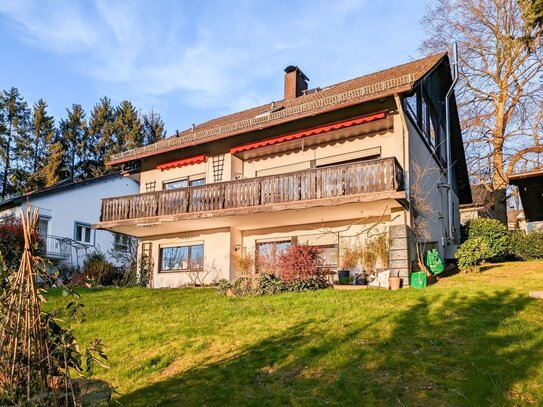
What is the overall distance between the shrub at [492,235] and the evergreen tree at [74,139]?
128 feet

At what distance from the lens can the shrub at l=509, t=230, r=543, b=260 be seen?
1902 centimetres

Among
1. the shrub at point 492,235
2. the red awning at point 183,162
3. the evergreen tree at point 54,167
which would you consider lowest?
the shrub at point 492,235

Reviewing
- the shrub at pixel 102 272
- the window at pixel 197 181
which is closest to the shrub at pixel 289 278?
the window at pixel 197 181

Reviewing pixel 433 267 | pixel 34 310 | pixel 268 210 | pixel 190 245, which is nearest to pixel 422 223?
pixel 433 267

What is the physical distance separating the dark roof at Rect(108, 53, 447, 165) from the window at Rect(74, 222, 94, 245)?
9340 mm

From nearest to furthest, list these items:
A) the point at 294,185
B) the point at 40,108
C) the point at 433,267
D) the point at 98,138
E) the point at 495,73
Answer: the point at 433,267
the point at 294,185
the point at 495,73
the point at 40,108
the point at 98,138

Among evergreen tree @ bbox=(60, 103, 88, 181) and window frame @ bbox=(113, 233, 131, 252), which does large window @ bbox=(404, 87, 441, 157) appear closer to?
window frame @ bbox=(113, 233, 131, 252)

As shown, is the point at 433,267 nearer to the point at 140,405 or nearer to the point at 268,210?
the point at 268,210

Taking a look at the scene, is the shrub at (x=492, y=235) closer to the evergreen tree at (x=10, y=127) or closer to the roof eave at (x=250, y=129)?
the roof eave at (x=250, y=129)

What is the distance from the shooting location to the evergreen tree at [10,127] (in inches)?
1689

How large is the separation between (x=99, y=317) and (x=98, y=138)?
40685 millimetres

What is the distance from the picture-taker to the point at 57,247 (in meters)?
27.7

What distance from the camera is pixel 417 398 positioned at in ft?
19.3

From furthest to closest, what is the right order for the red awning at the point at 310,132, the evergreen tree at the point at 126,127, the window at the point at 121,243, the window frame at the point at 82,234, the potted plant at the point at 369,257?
1. the evergreen tree at the point at 126,127
2. the window frame at the point at 82,234
3. the window at the point at 121,243
4. the red awning at the point at 310,132
5. the potted plant at the point at 369,257
